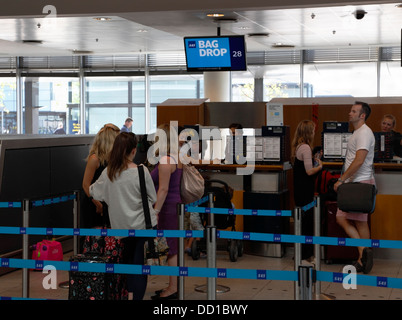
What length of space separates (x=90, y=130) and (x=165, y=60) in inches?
135

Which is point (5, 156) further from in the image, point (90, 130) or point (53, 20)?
point (90, 130)

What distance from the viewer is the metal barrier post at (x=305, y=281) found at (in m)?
3.57

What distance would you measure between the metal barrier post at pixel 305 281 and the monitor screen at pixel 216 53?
812cm

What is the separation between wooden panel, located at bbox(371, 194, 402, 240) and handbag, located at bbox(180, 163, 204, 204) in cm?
309

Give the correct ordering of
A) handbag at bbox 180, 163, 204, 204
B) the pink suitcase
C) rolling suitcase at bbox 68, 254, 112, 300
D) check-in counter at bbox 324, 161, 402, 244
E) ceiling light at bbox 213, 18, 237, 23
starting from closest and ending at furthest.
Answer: rolling suitcase at bbox 68, 254, 112, 300 < handbag at bbox 180, 163, 204, 204 < the pink suitcase < check-in counter at bbox 324, 161, 402, 244 < ceiling light at bbox 213, 18, 237, 23

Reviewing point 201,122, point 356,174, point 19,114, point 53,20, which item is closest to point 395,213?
point 356,174

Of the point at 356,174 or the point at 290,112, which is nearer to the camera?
the point at 356,174

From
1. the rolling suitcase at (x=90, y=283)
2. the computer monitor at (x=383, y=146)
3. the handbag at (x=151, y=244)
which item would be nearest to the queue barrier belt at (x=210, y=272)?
the rolling suitcase at (x=90, y=283)

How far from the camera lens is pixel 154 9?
10977mm

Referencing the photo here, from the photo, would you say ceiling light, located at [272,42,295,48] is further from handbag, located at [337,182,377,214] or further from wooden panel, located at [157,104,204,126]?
handbag, located at [337,182,377,214]

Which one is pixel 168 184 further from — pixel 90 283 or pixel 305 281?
pixel 305 281

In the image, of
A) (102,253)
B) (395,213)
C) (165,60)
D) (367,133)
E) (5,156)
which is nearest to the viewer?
(102,253)

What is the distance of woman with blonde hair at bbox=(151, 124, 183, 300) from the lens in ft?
19.2

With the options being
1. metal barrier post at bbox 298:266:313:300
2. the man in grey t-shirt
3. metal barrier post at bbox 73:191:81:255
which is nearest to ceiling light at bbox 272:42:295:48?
the man in grey t-shirt
